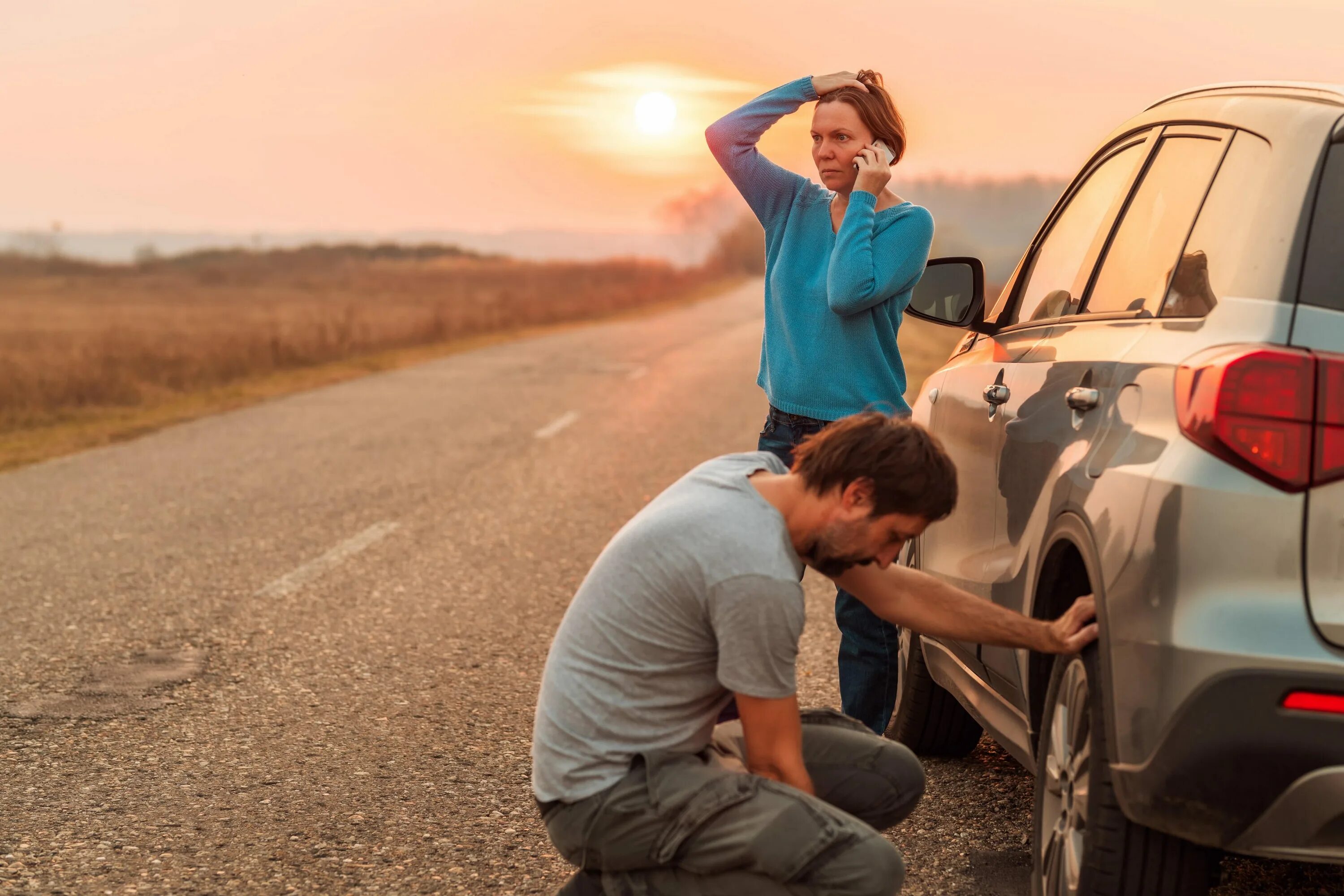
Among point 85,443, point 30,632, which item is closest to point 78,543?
point 30,632

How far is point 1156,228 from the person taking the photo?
128 inches

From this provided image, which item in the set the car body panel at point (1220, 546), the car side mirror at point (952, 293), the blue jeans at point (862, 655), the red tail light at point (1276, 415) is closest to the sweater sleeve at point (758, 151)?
the car side mirror at point (952, 293)

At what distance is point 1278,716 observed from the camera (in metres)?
2.29

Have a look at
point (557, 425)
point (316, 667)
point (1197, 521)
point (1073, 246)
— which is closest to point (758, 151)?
point (1073, 246)

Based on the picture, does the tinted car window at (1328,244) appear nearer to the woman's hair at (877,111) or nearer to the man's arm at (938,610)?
the man's arm at (938,610)

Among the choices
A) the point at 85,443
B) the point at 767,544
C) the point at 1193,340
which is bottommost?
the point at 85,443

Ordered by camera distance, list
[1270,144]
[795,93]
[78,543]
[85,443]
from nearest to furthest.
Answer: [1270,144] → [795,93] → [78,543] → [85,443]

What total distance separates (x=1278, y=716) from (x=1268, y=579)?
0.71 ft

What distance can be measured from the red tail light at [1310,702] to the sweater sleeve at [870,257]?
1.84 metres

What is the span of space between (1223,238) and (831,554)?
97 cm

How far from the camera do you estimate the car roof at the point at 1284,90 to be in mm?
2719

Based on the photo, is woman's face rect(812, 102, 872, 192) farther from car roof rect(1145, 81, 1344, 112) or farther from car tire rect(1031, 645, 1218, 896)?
car tire rect(1031, 645, 1218, 896)

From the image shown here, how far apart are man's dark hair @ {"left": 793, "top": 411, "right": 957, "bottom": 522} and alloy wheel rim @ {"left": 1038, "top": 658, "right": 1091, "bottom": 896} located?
43 centimetres

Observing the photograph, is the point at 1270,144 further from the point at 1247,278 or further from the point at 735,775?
the point at 735,775
